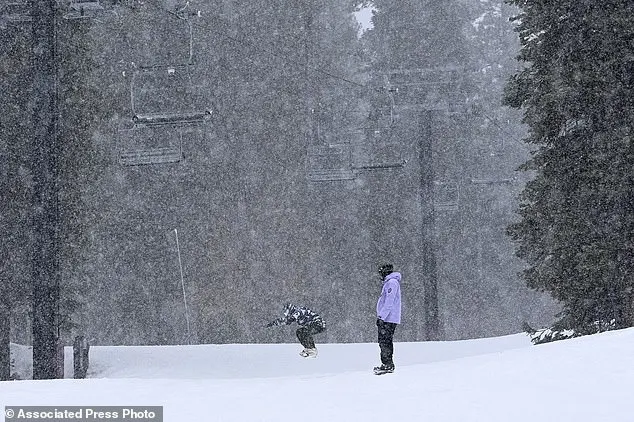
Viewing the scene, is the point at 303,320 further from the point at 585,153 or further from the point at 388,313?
the point at 585,153

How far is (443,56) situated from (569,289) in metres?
27.9

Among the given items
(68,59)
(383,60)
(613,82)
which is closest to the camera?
(613,82)

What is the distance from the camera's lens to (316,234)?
42.1 meters

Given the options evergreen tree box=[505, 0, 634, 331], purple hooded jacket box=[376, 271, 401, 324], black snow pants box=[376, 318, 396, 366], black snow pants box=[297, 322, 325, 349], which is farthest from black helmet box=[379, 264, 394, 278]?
black snow pants box=[297, 322, 325, 349]

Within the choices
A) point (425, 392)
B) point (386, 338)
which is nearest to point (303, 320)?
point (386, 338)

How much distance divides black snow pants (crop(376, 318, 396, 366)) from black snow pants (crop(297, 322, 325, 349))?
4.68m

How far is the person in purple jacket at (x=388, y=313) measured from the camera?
1241cm

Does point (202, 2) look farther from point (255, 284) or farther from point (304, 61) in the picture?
point (255, 284)

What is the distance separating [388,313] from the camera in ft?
A: 40.7

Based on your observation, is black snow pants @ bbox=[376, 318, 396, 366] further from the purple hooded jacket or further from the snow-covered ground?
the snow-covered ground

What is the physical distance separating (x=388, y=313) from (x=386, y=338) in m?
0.37

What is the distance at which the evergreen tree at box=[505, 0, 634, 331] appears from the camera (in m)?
14.0

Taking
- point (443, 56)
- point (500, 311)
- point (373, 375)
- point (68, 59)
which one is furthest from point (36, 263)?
point (500, 311)

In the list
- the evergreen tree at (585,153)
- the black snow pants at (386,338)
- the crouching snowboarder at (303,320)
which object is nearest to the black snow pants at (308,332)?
the crouching snowboarder at (303,320)
